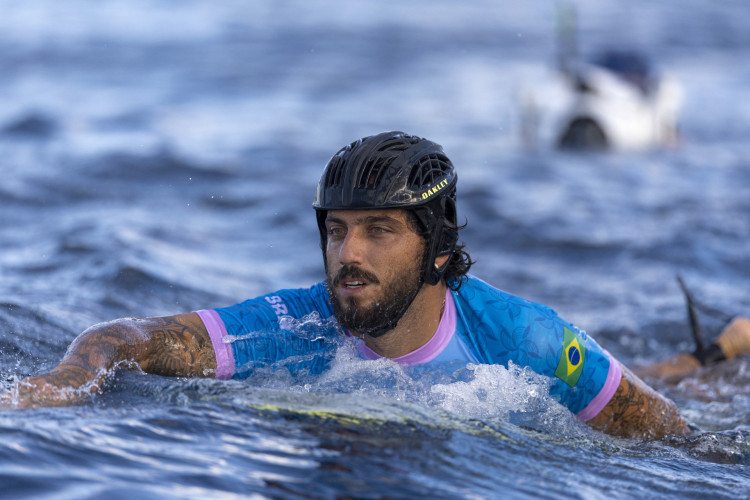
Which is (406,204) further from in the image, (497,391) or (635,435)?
(635,435)

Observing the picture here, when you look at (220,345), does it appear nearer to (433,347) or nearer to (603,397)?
(433,347)

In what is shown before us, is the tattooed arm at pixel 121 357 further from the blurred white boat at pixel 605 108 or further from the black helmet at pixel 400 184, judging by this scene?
the blurred white boat at pixel 605 108

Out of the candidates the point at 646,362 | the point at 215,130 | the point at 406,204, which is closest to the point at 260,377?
the point at 406,204

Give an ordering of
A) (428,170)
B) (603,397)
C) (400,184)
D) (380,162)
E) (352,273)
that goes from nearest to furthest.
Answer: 1. (352,273)
2. (400,184)
3. (380,162)
4. (428,170)
5. (603,397)

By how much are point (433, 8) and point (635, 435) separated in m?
38.5

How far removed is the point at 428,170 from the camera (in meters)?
5.30

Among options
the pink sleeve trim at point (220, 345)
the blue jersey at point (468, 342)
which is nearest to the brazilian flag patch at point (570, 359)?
the blue jersey at point (468, 342)

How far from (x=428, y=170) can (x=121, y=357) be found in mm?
1912

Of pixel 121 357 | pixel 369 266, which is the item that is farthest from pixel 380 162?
pixel 121 357

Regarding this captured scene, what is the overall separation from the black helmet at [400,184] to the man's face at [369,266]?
80 millimetres

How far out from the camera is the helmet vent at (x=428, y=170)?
5191 millimetres

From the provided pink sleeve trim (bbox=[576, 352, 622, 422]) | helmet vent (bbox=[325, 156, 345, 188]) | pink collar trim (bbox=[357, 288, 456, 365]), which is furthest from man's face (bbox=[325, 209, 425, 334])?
pink sleeve trim (bbox=[576, 352, 622, 422])

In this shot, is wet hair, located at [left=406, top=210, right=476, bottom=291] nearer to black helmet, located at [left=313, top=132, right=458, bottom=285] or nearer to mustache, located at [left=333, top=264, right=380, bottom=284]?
black helmet, located at [left=313, top=132, right=458, bottom=285]

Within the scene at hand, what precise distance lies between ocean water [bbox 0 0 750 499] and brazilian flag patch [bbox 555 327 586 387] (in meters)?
0.17
